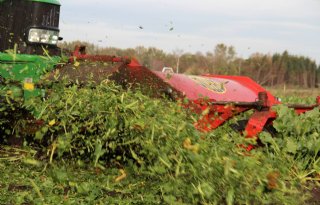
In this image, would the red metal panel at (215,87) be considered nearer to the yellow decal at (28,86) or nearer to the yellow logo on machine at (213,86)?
the yellow logo on machine at (213,86)

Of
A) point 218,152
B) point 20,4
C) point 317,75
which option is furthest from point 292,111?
point 317,75

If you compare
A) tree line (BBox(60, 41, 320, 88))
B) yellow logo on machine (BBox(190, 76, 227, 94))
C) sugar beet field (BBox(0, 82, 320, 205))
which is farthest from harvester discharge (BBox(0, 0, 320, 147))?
tree line (BBox(60, 41, 320, 88))

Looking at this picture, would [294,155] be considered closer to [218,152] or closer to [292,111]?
[292,111]

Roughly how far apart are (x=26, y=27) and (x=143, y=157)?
247 cm

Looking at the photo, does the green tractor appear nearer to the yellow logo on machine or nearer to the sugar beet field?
the sugar beet field

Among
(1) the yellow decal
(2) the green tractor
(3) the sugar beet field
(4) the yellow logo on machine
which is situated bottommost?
(3) the sugar beet field

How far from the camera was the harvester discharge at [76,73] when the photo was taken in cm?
459

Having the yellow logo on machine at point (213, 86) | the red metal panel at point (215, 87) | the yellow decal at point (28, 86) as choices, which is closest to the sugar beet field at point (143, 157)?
the yellow decal at point (28, 86)

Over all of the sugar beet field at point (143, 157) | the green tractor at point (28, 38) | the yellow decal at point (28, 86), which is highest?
the green tractor at point (28, 38)

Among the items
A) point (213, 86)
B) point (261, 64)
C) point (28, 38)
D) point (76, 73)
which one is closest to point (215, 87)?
point (213, 86)

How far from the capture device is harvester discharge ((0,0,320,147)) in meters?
4.59

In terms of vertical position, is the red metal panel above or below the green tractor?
below

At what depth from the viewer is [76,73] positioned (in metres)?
4.78

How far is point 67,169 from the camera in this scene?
4.27m
